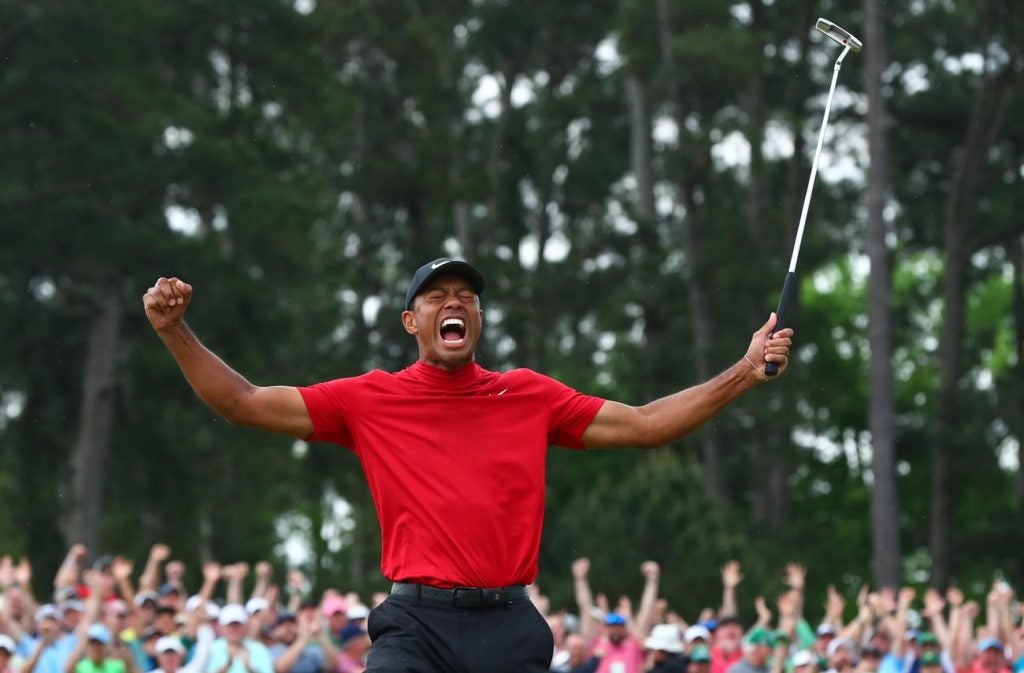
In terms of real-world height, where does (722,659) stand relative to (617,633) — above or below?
below

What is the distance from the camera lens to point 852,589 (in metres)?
A: 46.2

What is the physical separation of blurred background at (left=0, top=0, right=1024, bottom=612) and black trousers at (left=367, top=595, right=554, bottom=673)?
2093 centimetres

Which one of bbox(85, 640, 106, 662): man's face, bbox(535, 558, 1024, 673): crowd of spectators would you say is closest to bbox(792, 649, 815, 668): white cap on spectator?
bbox(535, 558, 1024, 673): crowd of spectators

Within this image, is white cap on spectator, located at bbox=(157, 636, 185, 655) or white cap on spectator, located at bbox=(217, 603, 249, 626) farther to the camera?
white cap on spectator, located at bbox=(217, 603, 249, 626)

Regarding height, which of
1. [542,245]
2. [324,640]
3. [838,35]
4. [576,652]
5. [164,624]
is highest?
[542,245]

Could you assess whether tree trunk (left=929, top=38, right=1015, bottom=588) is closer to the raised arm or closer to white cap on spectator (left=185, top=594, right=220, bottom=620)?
white cap on spectator (left=185, top=594, right=220, bottom=620)

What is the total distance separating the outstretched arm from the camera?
7.12m

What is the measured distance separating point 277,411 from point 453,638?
3.17 ft

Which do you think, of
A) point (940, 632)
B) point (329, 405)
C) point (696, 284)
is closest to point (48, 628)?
point (940, 632)

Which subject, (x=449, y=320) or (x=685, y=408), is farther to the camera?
(x=685, y=408)

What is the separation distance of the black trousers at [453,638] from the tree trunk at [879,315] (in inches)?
1008

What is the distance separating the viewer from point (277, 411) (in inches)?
281

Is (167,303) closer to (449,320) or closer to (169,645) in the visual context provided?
(449,320)

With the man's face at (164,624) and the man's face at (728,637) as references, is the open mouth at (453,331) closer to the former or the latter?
the man's face at (164,624)
